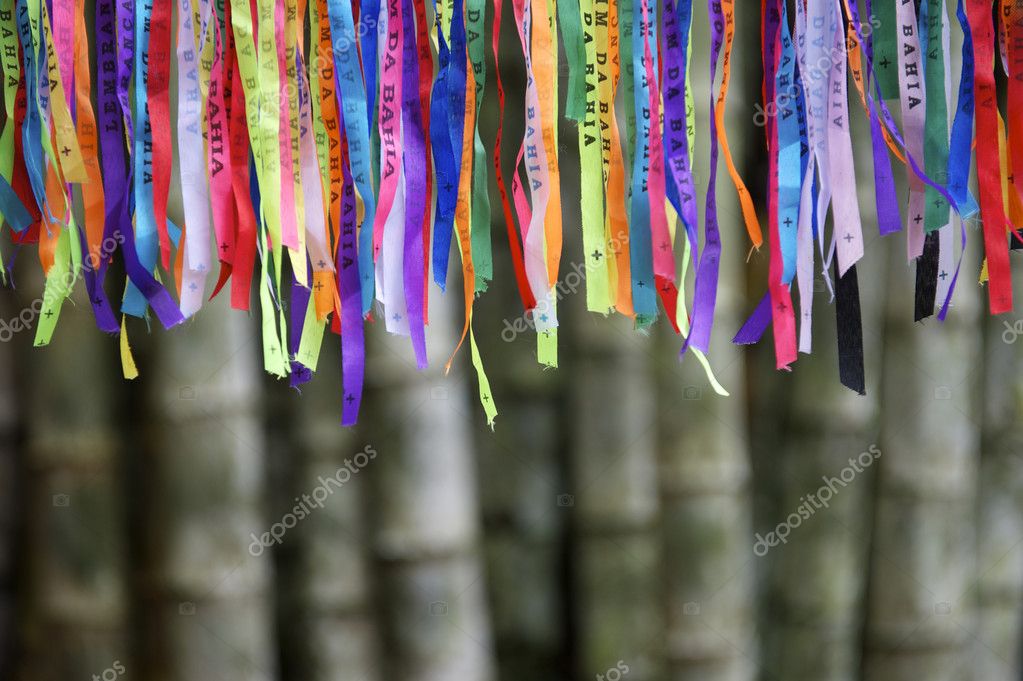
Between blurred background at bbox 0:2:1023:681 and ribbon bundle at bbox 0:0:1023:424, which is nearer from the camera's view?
ribbon bundle at bbox 0:0:1023:424

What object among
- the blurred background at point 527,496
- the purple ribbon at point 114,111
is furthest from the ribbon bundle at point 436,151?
the blurred background at point 527,496

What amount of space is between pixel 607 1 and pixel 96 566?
66 centimetres

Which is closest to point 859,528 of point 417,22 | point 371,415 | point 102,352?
point 371,415
